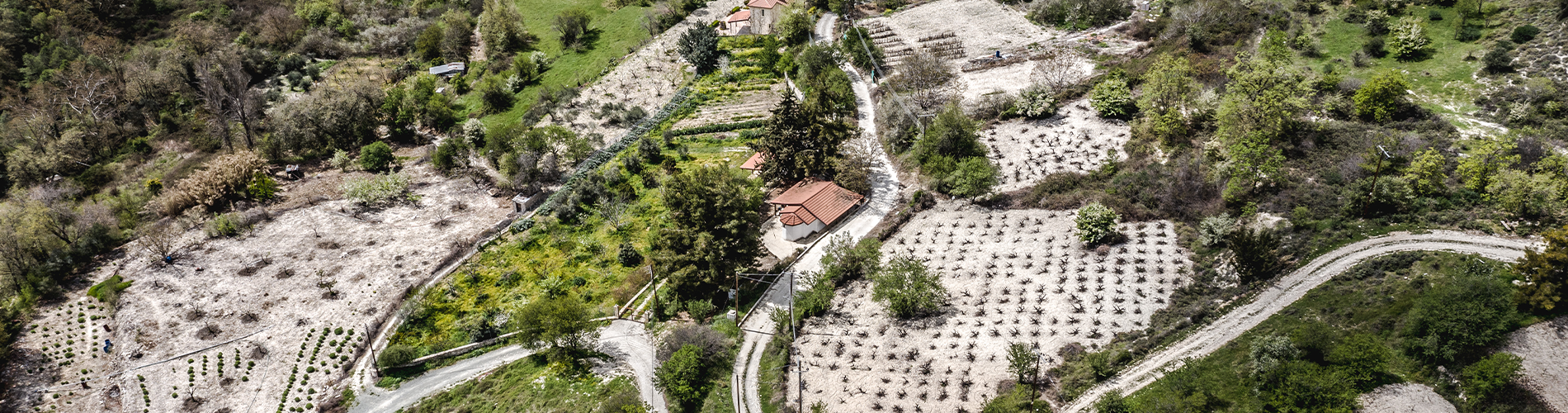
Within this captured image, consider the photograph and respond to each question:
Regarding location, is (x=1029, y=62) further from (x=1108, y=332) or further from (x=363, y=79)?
(x=363, y=79)

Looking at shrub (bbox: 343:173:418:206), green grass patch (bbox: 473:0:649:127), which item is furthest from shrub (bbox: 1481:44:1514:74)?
shrub (bbox: 343:173:418:206)

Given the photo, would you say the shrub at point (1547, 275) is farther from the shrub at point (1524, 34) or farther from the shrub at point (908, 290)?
the shrub at point (1524, 34)

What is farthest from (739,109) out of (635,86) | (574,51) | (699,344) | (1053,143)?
(699,344)

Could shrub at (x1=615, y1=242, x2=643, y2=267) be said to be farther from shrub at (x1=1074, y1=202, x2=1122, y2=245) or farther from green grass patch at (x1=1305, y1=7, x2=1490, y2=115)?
green grass patch at (x1=1305, y1=7, x2=1490, y2=115)

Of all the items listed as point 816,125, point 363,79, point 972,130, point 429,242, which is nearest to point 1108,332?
point 972,130

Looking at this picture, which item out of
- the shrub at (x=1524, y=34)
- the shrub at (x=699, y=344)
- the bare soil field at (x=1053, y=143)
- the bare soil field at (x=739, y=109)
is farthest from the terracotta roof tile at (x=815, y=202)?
the shrub at (x=1524, y=34)

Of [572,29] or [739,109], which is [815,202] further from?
[572,29]
